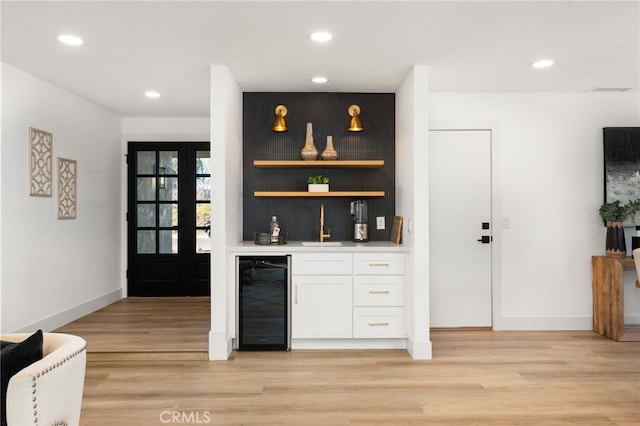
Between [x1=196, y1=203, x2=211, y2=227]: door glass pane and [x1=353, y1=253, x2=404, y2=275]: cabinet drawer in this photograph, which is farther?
[x1=196, y1=203, x2=211, y2=227]: door glass pane

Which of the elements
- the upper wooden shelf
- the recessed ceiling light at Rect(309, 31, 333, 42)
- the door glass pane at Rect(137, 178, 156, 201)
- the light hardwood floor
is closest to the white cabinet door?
the light hardwood floor

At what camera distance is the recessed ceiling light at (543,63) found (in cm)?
365

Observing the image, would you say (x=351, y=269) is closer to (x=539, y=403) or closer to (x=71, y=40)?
(x=539, y=403)

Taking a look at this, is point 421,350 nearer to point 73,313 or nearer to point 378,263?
point 378,263

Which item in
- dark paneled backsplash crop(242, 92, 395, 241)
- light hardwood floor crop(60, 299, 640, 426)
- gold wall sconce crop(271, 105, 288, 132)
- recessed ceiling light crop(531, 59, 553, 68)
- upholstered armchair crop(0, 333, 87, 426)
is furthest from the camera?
dark paneled backsplash crop(242, 92, 395, 241)

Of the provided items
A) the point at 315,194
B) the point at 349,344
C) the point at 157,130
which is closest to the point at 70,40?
the point at 315,194

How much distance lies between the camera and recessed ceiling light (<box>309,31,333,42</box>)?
305 cm

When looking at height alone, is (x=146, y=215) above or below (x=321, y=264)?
above

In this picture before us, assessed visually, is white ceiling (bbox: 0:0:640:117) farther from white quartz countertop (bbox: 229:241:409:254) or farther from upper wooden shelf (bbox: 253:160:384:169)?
white quartz countertop (bbox: 229:241:409:254)

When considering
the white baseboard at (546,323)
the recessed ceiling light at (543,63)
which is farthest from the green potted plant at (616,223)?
the recessed ceiling light at (543,63)

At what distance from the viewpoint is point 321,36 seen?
3.09 meters

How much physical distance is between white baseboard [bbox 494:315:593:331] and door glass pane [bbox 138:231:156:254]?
4495mm

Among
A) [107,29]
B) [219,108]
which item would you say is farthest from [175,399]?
[107,29]

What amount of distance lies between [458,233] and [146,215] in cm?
413
